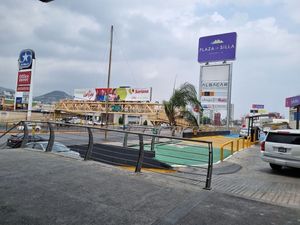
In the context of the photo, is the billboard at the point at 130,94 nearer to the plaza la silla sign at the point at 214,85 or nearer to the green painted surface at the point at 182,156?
the plaza la silla sign at the point at 214,85

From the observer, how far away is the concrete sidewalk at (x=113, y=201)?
12.8ft

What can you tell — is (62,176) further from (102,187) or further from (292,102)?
(292,102)

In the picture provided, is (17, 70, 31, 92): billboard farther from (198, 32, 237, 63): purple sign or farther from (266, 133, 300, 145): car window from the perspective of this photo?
(266, 133, 300, 145): car window

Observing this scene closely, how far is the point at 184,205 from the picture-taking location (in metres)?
4.61

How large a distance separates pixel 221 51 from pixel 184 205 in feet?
111

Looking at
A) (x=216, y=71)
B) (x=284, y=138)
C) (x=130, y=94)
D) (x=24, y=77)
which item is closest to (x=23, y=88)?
(x=24, y=77)

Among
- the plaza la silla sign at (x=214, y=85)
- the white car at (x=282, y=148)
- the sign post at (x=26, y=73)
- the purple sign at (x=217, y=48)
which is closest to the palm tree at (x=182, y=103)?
the white car at (x=282, y=148)

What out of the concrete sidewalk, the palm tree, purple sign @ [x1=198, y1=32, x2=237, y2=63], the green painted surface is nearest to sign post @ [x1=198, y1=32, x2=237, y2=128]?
purple sign @ [x1=198, y1=32, x2=237, y2=63]

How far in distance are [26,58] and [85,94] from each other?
37.3m

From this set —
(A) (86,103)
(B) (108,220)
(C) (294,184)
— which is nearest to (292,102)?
(C) (294,184)

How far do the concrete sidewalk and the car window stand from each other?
5.40m

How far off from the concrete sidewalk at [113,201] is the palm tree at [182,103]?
1677 cm

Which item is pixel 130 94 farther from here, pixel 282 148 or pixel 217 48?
pixel 282 148

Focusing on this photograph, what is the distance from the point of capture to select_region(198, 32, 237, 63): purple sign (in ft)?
115
